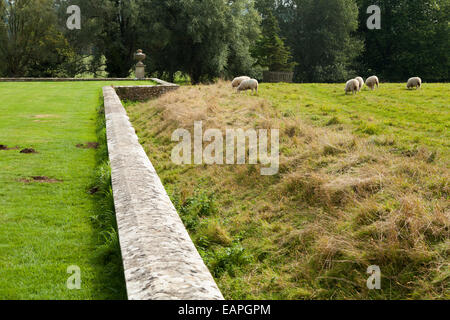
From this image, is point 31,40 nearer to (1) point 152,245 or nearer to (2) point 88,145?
(2) point 88,145

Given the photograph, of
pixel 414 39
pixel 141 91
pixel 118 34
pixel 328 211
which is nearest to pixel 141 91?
pixel 141 91

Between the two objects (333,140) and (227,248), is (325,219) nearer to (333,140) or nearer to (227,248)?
(227,248)

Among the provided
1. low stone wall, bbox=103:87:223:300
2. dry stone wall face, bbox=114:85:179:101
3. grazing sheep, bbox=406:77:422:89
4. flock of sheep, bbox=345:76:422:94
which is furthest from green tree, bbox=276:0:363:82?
low stone wall, bbox=103:87:223:300

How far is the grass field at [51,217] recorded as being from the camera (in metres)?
4.08

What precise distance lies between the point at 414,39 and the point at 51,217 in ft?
154

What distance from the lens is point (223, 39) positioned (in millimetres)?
37719

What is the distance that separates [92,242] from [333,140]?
4.89 meters

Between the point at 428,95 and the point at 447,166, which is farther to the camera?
the point at 428,95

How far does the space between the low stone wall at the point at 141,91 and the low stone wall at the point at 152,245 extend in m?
14.2

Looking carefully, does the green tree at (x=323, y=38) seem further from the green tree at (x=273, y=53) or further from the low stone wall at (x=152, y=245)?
the low stone wall at (x=152, y=245)

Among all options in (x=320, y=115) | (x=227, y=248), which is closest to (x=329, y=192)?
(x=227, y=248)

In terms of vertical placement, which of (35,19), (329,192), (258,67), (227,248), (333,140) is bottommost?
(227,248)

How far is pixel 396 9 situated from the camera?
46.9 metres
